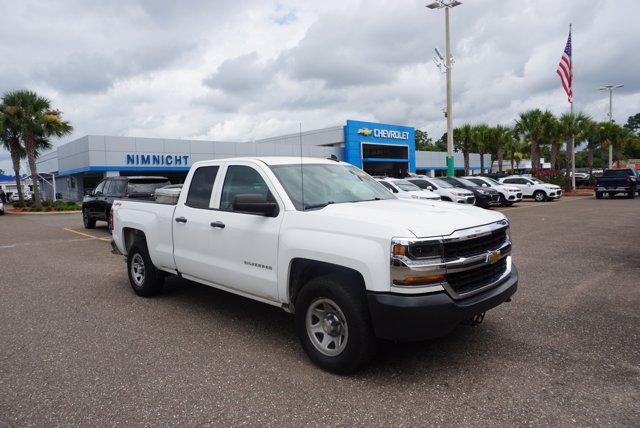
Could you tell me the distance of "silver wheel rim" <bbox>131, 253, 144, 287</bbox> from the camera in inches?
246

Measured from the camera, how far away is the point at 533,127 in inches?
1515

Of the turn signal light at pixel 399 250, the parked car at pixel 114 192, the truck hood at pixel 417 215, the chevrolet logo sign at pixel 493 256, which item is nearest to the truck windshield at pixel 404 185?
the parked car at pixel 114 192

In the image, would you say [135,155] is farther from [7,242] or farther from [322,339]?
[322,339]

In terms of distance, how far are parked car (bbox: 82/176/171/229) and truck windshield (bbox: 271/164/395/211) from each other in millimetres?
8761

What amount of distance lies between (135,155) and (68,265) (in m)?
28.3

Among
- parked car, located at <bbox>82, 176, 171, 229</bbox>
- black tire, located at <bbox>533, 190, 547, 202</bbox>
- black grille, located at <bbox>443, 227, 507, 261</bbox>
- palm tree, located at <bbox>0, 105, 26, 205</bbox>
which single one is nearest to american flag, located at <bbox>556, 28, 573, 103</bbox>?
black tire, located at <bbox>533, 190, 547, 202</bbox>

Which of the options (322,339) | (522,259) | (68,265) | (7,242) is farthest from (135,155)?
(322,339)

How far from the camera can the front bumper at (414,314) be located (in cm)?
330

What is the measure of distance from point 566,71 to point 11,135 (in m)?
35.8

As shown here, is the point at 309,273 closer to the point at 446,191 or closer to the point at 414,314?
the point at 414,314

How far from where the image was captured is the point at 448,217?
3766 millimetres

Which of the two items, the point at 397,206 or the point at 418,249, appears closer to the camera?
the point at 418,249

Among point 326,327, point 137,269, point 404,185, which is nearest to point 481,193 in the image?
point 404,185

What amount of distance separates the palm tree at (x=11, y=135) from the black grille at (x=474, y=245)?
31098mm
